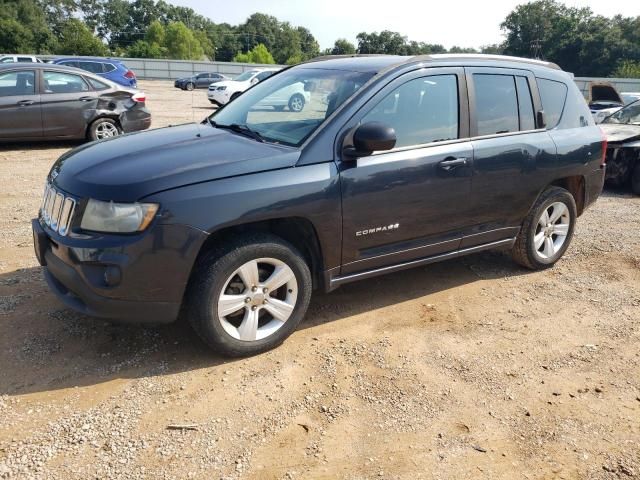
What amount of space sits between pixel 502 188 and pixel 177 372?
9.15 ft

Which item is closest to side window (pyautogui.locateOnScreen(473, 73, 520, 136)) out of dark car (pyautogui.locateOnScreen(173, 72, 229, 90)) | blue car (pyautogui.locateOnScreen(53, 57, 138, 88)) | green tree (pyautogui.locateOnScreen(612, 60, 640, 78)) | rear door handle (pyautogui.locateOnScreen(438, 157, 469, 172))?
rear door handle (pyautogui.locateOnScreen(438, 157, 469, 172))

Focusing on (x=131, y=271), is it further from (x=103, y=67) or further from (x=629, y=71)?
(x=629, y=71)

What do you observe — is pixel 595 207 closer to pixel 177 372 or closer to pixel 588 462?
pixel 588 462

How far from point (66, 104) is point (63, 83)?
1.34 ft

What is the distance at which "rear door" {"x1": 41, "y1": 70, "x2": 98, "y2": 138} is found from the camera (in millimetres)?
9539

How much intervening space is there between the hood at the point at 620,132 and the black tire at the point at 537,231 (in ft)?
13.0

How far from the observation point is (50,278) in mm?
3461

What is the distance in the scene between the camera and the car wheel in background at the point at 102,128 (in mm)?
9953

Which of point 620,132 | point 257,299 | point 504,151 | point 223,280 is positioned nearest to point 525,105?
point 504,151

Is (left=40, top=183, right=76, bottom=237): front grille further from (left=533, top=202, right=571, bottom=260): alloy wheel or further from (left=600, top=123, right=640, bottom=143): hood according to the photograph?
(left=600, top=123, right=640, bottom=143): hood

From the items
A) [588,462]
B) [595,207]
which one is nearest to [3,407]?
[588,462]

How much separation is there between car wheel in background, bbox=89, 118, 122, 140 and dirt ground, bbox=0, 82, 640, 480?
19.3 ft

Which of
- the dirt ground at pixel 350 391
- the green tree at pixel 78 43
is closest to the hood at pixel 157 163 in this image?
the dirt ground at pixel 350 391

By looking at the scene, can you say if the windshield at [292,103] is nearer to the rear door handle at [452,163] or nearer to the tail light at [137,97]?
the rear door handle at [452,163]
